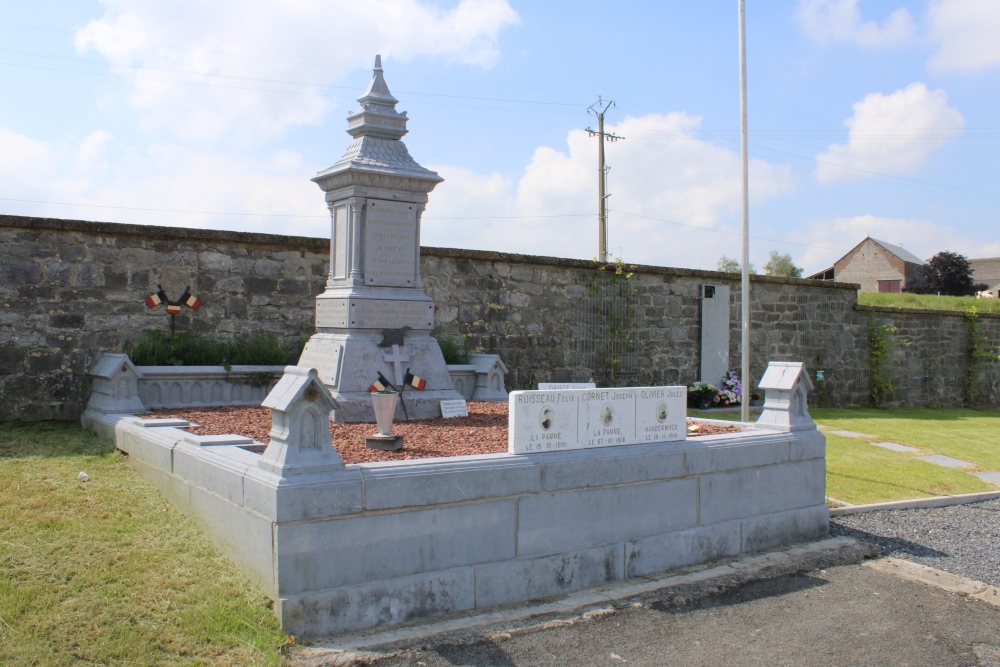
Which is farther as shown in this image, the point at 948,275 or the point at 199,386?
the point at 948,275

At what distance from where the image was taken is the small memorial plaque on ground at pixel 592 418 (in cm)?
514

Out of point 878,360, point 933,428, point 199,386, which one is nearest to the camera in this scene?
point 199,386

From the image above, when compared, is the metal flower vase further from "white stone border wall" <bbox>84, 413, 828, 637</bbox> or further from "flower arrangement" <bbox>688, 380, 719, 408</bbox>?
"flower arrangement" <bbox>688, 380, 719, 408</bbox>

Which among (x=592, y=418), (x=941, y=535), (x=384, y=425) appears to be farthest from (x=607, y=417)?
(x=941, y=535)

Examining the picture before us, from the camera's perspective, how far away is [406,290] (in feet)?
26.6

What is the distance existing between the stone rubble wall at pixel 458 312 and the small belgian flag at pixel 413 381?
2.71 metres

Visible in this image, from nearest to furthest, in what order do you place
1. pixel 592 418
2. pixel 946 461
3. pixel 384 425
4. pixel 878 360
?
pixel 592 418 → pixel 384 425 → pixel 946 461 → pixel 878 360

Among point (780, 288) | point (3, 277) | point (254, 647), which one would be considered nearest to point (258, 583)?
point (254, 647)

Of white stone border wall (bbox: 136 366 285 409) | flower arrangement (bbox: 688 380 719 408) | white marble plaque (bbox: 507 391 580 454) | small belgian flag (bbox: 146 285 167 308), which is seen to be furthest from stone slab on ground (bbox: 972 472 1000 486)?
small belgian flag (bbox: 146 285 167 308)

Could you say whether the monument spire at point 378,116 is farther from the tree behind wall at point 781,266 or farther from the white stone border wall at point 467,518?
the tree behind wall at point 781,266

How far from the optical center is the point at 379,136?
810 centimetres

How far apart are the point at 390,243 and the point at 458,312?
3.42 metres

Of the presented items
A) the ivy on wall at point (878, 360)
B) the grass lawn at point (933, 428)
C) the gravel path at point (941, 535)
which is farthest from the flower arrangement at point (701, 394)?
the gravel path at point (941, 535)

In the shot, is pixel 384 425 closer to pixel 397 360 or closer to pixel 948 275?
pixel 397 360
